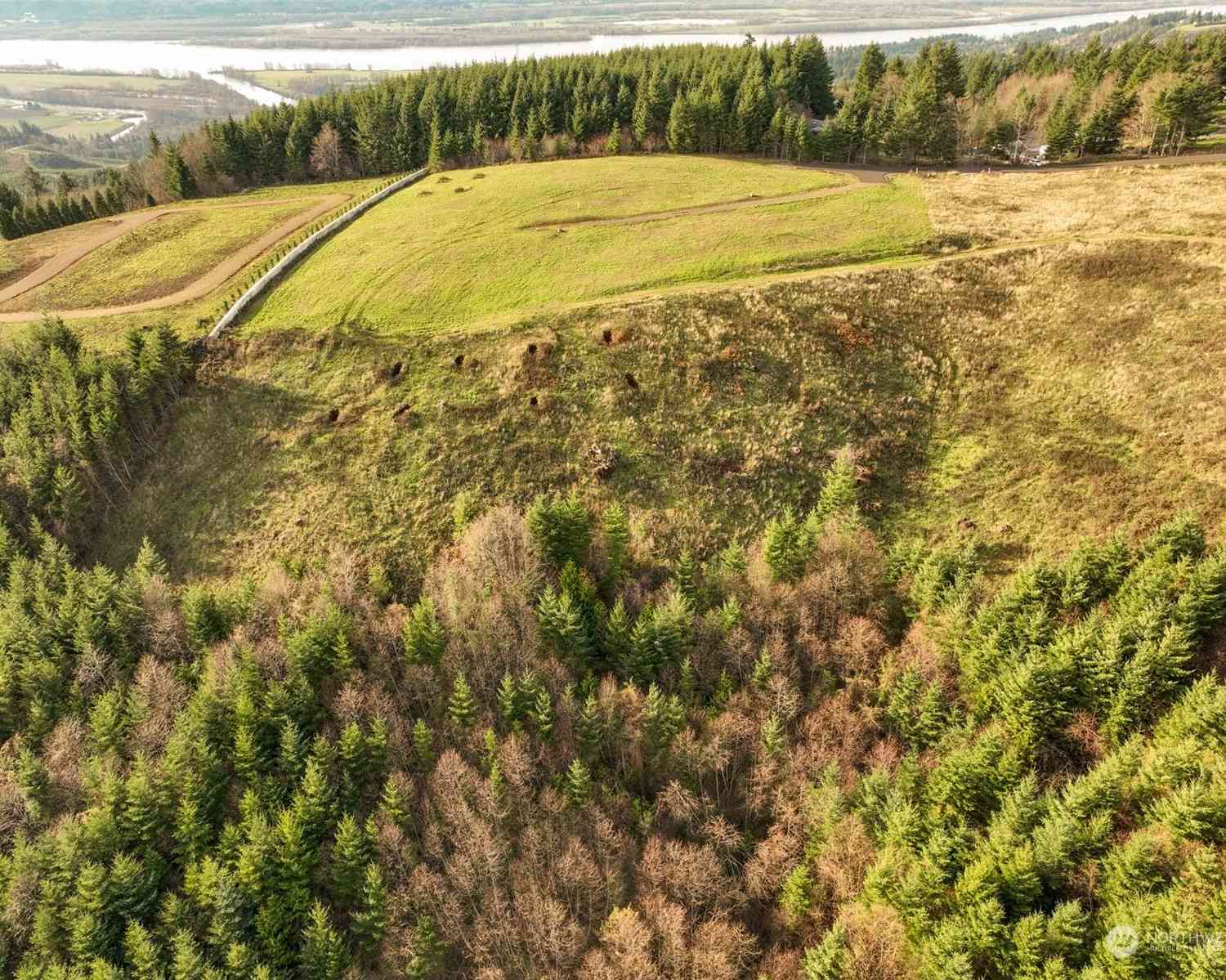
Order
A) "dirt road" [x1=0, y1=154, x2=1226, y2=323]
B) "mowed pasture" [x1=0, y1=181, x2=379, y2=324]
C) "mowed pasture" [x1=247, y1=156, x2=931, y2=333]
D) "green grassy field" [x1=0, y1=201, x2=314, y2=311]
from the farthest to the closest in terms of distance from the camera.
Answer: "green grassy field" [x1=0, y1=201, x2=314, y2=311] < "mowed pasture" [x1=0, y1=181, x2=379, y2=324] < "dirt road" [x1=0, y1=154, x2=1226, y2=323] < "mowed pasture" [x1=247, y1=156, x2=931, y2=333]

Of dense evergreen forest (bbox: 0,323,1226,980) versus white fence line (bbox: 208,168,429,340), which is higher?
white fence line (bbox: 208,168,429,340)

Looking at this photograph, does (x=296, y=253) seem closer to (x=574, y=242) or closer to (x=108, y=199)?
(x=574, y=242)

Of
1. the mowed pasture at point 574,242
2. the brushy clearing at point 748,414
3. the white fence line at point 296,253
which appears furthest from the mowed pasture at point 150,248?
the brushy clearing at point 748,414

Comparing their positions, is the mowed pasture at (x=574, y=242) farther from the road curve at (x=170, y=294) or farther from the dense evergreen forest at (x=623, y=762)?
the dense evergreen forest at (x=623, y=762)

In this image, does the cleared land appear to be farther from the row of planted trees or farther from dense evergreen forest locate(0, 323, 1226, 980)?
the row of planted trees

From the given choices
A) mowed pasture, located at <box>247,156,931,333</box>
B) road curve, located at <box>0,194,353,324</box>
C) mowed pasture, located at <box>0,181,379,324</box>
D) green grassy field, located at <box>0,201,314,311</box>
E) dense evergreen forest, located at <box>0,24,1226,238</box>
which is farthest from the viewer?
dense evergreen forest, located at <box>0,24,1226,238</box>

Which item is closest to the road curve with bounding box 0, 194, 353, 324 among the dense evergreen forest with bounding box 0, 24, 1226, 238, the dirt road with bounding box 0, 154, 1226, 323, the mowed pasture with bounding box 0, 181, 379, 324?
the dirt road with bounding box 0, 154, 1226, 323
